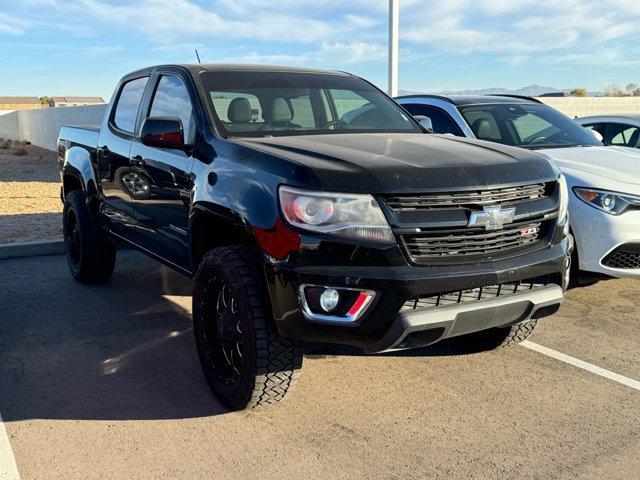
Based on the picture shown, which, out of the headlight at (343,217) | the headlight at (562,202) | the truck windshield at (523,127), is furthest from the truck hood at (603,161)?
the headlight at (343,217)

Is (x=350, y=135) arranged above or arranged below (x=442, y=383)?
above

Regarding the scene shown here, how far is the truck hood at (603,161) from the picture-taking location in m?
5.17

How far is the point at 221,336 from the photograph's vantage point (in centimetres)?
362

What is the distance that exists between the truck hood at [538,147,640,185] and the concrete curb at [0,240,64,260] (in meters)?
5.32

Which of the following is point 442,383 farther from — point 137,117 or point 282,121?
point 137,117

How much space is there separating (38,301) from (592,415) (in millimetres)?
4377

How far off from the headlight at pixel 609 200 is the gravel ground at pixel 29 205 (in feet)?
19.7

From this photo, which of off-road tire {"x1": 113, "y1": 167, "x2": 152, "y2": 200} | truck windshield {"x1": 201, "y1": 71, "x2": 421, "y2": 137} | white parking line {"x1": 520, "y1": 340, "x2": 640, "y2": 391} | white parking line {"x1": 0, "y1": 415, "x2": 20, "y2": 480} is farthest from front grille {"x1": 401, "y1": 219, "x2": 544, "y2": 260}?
off-road tire {"x1": 113, "y1": 167, "x2": 152, "y2": 200}

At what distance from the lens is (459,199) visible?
10.5 feet

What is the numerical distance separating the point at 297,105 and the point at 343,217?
1690mm

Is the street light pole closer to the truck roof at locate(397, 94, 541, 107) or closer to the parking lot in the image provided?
the truck roof at locate(397, 94, 541, 107)

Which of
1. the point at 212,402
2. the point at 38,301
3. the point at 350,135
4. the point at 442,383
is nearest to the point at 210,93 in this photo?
the point at 350,135

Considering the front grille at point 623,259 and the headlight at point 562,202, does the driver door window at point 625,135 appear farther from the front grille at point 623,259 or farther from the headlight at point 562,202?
the headlight at point 562,202

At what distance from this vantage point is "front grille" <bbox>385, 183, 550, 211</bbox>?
3.12 meters
